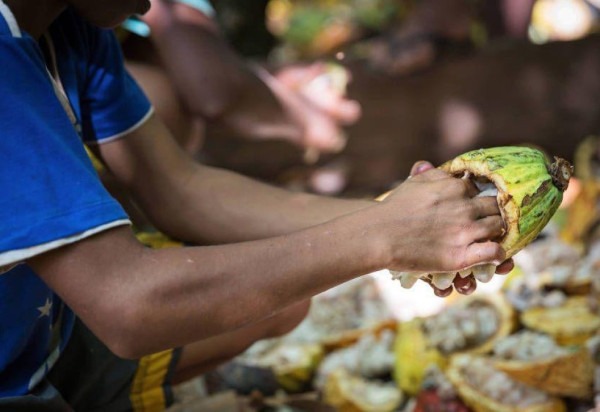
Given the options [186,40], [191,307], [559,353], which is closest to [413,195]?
[191,307]

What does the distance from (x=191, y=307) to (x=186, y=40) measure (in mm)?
2205

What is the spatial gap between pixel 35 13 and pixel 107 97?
0.40 m

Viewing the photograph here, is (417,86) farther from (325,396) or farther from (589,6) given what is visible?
(325,396)

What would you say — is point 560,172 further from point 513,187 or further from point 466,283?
point 466,283

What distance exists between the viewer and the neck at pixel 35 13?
1687 mm

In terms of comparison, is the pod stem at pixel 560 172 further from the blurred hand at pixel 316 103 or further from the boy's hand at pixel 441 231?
the blurred hand at pixel 316 103

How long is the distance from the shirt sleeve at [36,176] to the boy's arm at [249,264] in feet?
0.14

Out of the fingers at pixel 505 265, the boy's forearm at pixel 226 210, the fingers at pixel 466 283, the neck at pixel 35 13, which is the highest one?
the neck at pixel 35 13

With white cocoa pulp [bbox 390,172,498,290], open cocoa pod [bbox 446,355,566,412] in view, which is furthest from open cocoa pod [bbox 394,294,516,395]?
white cocoa pulp [bbox 390,172,498,290]

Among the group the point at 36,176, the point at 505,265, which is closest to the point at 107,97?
the point at 36,176

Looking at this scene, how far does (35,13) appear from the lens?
5.67 ft

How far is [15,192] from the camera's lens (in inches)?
58.1

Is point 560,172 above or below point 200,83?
above

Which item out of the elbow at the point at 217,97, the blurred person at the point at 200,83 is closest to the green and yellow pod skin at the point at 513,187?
the blurred person at the point at 200,83
